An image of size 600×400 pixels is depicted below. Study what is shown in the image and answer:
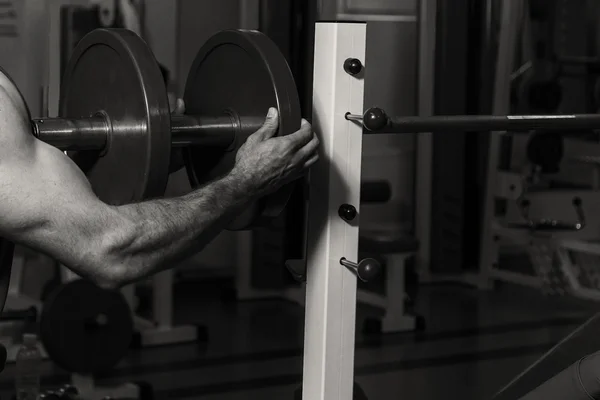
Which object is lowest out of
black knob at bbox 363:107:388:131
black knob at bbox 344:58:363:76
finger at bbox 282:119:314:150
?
finger at bbox 282:119:314:150

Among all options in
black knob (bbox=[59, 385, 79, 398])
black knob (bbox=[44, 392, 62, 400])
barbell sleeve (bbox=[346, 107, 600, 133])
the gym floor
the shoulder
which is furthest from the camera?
the gym floor

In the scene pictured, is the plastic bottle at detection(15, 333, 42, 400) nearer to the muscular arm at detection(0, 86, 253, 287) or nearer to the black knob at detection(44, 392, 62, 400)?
the black knob at detection(44, 392, 62, 400)

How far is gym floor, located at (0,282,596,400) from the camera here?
332cm

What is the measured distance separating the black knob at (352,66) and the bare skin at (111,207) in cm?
10

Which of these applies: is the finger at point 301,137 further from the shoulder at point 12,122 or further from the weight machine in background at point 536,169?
the weight machine in background at point 536,169

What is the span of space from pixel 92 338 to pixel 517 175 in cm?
244

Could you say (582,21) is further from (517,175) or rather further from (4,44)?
(4,44)

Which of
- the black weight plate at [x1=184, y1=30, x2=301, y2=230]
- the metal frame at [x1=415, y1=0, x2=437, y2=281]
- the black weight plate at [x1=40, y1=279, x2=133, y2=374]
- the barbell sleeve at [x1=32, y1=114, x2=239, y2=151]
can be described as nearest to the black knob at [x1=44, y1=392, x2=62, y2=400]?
the black weight plate at [x1=40, y1=279, x2=133, y2=374]

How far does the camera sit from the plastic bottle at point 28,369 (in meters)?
3.05

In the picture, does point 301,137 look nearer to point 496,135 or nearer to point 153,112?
point 153,112

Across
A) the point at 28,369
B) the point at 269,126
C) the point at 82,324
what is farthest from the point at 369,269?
the point at 28,369

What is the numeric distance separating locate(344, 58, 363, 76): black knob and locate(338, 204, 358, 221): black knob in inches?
7.9

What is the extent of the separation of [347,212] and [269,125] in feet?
0.58

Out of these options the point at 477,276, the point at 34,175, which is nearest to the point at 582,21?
the point at 477,276
